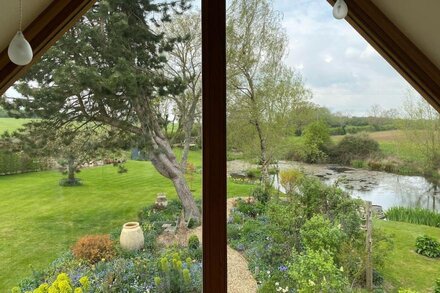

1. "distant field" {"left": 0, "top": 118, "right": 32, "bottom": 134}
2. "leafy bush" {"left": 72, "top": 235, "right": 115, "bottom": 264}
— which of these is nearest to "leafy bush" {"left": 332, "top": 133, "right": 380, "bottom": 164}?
"leafy bush" {"left": 72, "top": 235, "right": 115, "bottom": 264}

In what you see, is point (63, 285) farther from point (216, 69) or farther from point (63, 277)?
point (216, 69)

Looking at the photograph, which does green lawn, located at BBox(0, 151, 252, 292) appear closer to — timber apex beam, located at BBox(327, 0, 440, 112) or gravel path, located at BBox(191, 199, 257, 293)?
gravel path, located at BBox(191, 199, 257, 293)

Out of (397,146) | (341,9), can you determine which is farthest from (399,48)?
(397,146)

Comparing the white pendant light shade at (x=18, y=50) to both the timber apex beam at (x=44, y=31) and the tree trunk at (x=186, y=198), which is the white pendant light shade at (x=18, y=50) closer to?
the timber apex beam at (x=44, y=31)

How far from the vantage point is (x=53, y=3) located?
1.10 m

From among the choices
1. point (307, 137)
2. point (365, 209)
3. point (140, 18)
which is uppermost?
point (140, 18)

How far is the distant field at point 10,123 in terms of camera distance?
4.02 ft

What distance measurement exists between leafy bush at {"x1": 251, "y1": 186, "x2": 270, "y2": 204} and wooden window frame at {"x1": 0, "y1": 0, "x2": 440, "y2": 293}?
14 cm

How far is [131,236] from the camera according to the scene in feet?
4.30

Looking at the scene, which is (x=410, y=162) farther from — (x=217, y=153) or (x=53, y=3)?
(x=53, y=3)

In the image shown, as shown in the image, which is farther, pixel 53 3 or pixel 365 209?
pixel 365 209

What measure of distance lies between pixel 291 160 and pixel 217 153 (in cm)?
30

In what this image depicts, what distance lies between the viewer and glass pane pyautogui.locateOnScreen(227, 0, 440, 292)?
4.29ft

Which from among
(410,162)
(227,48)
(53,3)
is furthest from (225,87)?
(410,162)
